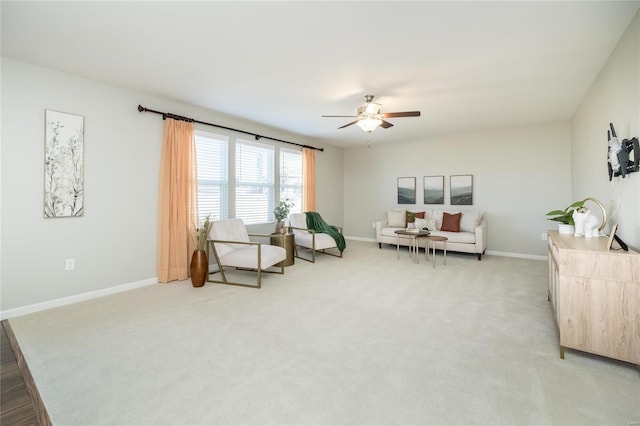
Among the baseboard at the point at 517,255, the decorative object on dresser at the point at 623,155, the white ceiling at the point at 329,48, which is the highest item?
the white ceiling at the point at 329,48

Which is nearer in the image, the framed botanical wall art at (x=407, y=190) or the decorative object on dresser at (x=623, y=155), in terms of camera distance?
the decorative object on dresser at (x=623, y=155)

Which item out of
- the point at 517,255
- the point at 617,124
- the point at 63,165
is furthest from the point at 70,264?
the point at 517,255

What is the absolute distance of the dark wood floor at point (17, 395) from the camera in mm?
1487

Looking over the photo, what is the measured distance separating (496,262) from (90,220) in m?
6.32

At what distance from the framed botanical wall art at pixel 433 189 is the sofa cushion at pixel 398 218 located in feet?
2.09

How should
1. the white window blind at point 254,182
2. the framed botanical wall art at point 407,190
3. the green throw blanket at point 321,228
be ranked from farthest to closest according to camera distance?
the framed botanical wall art at point 407,190 → the green throw blanket at point 321,228 → the white window blind at point 254,182

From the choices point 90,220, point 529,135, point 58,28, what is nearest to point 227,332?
point 90,220

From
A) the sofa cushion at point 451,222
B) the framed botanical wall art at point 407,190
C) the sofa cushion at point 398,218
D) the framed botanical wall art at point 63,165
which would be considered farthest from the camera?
the framed botanical wall art at point 407,190

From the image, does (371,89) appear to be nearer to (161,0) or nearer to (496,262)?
(161,0)

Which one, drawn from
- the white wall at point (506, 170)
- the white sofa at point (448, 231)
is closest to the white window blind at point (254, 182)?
the white sofa at point (448, 231)

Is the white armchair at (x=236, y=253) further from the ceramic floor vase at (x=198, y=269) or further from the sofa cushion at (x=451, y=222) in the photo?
the sofa cushion at (x=451, y=222)

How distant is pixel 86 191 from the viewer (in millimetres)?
3324

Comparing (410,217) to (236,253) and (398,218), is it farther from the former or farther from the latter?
(236,253)

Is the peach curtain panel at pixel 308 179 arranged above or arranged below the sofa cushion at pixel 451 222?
above
